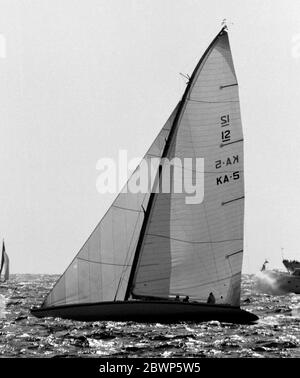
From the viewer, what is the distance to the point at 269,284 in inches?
3354

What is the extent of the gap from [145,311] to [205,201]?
5.38 meters

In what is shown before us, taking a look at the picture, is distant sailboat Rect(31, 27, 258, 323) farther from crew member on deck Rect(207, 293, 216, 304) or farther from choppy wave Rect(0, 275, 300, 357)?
choppy wave Rect(0, 275, 300, 357)

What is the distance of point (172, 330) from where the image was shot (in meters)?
28.7

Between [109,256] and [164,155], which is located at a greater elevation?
[164,155]

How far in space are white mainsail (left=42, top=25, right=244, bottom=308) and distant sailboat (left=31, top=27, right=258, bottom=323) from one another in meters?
0.04

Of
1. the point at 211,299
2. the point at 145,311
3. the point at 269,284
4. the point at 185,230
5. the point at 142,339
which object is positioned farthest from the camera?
the point at 269,284

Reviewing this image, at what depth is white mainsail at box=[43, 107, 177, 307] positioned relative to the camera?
2891 centimetres

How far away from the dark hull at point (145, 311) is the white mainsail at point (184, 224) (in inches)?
29.2

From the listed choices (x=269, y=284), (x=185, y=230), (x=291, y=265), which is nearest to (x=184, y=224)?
(x=185, y=230)

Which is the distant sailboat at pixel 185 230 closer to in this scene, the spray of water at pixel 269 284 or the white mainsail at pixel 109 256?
the white mainsail at pixel 109 256

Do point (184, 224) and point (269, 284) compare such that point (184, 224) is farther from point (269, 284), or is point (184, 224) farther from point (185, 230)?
point (269, 284)

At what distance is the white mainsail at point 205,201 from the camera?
29281 mm

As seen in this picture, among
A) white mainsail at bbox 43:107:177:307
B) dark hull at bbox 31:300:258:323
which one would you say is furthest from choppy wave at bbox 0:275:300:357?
white mainsail at bbox 43:107:177:307
